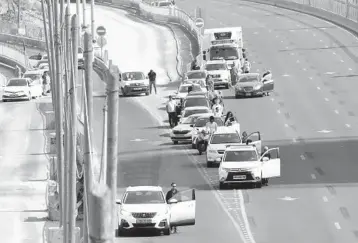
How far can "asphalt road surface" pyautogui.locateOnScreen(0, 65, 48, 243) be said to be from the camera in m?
46.1

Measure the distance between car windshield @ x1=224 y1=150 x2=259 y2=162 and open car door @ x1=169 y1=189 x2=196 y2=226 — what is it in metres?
10.5

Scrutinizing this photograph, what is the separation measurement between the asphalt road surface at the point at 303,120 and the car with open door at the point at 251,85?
0.60 m

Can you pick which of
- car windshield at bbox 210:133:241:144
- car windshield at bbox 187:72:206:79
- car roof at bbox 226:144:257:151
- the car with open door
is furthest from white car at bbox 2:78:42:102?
car roof at bbox 226:144:257:151

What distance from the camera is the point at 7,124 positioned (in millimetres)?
76000

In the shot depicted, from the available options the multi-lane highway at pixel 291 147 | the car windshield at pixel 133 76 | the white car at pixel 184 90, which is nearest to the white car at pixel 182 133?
the multi-lane highway at pixel 291 147

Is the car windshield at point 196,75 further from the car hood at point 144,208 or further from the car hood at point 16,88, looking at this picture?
the car hood at point 144,208

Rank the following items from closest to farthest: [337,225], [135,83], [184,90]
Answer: [337,225] → [184,90] → [135,83]

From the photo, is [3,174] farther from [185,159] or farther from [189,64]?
[189,64]

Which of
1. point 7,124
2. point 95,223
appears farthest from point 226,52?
point 95,223

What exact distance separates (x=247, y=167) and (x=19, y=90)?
35781 mm

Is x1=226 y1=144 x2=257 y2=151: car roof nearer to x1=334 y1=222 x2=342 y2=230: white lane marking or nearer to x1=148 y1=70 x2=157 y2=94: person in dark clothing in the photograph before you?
x1=334 y1=222 x2=342 y2=230: white lane marking

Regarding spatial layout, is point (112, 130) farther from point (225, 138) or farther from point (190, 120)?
point (190, 120)

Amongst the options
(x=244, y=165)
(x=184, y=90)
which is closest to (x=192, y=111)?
(x=184, y=90)

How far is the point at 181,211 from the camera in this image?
41.1 metres
